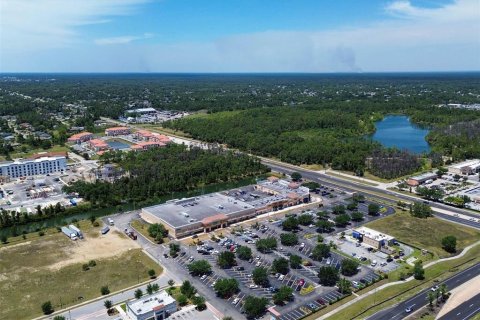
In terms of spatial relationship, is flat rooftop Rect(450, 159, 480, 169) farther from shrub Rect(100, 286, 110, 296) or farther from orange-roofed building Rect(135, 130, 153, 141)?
orange-roofed building Rect(135, 130, 153, 141)

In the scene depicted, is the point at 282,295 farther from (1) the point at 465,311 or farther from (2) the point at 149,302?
(1) the point at 465,311

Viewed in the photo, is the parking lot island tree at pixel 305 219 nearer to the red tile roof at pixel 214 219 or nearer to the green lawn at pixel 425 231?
the green lawn at pixel 425 231

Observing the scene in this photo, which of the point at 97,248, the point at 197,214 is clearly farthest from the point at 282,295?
the point at 97,248

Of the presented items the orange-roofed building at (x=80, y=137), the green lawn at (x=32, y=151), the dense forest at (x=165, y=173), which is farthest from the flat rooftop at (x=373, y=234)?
the orange-roofed building at (x=80, y=137)

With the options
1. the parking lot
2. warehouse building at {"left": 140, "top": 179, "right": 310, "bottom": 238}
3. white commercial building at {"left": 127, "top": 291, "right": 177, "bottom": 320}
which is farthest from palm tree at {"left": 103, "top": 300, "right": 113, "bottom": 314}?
warehouse building at {"left": 140, "top": 179, "right": 310, "bottom": 238}

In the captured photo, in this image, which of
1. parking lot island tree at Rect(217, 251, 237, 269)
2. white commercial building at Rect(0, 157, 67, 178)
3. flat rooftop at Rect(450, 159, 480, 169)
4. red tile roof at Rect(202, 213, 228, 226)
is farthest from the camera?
flat rooftop at Rect(450, 159, 480, 169)

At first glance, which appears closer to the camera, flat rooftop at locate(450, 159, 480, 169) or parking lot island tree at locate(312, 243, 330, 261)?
parking lot island tree at locate(312, 243, 330, 261)

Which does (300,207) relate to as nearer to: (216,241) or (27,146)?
(216,241)
